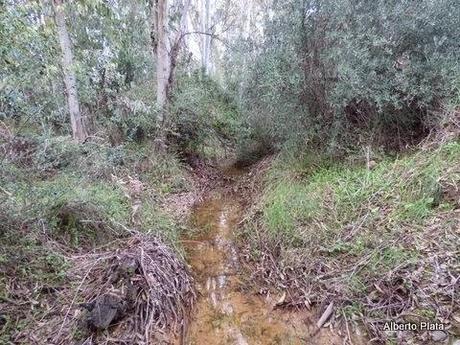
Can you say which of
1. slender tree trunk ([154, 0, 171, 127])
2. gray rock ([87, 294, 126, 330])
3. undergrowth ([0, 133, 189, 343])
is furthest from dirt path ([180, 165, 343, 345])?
slender tree trunk ([154, 0, 171, 127])

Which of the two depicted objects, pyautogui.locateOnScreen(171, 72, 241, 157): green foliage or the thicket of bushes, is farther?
pyautogui.locateOnScreen(171, 72, 241, 157): green foliage

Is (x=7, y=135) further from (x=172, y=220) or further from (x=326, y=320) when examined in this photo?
(x=326, y=320)

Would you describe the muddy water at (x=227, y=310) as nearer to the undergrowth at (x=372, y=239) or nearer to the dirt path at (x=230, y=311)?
the dirt path at (x=230, y=311)

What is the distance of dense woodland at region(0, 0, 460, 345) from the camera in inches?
96.1

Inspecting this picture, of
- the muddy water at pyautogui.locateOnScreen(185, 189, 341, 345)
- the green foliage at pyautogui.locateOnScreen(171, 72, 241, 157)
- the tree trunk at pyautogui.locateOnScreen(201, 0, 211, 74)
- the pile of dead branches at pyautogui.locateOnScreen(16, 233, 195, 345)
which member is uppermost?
the tree trunk at pyautogui.locateOnScreen(201, 0, 211, 74)

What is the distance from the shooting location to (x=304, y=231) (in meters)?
3.37

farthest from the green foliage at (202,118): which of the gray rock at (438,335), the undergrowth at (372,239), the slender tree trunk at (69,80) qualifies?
the gray rock at (438,335)

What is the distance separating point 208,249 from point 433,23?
3.66 metres

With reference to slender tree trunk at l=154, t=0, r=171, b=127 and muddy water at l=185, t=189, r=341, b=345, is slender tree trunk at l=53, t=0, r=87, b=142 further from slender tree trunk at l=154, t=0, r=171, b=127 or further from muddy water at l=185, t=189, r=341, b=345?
muddy water at l=185, t=189, r=341, b=345

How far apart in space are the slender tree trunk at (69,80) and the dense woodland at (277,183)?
0.03m

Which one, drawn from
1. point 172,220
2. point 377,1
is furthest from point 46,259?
point 377,1

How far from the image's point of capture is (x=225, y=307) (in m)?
2.88

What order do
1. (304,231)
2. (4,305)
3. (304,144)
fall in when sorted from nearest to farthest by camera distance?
(4,305) < (304,231) < (304,144)

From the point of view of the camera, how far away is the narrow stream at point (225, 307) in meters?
2.53
